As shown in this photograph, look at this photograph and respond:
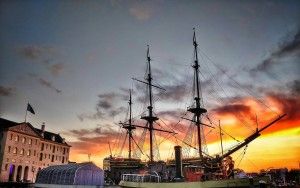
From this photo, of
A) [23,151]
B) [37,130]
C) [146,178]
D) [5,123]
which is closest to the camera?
[146,178]

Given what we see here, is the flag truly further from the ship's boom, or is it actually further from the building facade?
the ship's boom

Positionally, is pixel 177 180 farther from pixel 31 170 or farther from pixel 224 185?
pixel 31 170

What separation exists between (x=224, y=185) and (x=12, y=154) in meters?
63.0

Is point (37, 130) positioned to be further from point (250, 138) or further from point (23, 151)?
point (250, 138)

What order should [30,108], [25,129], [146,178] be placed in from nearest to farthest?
[146,178]
[30,108]
[25,129]

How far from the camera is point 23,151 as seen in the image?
7356 centimetres

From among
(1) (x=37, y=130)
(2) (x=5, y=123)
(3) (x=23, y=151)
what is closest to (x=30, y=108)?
(2) (x=5, y=123)

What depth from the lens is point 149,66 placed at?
65.3 metres

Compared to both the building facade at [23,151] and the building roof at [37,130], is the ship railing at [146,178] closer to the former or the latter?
the building facade at [23,151]

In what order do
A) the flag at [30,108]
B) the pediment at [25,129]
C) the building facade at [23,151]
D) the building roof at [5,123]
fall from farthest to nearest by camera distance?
the pediment at [25,129] < the building roof at [5,123] < the building facade at [23,151] < the flag at [30,108]

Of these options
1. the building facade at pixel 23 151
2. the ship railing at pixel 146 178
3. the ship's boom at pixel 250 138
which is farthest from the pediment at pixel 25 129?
the ship's boom at pixel 250 138

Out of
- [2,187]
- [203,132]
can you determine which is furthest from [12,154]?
[203,132]

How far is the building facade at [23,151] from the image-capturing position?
2667 inches

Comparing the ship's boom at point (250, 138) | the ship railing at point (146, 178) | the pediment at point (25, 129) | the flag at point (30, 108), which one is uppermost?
the flag at point (30, 108)
